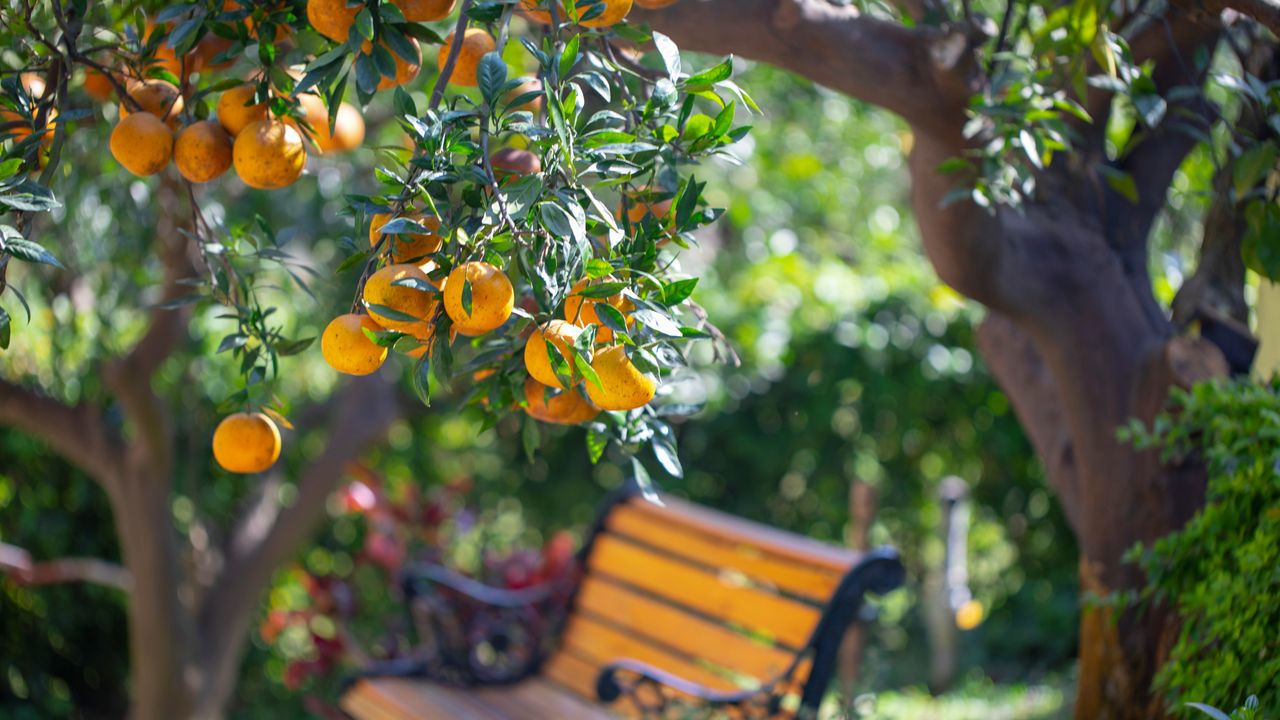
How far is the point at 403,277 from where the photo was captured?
3.76 feet

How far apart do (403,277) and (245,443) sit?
48 cm

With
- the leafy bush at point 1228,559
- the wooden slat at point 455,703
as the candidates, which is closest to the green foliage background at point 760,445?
the wooden slat at point 455,703

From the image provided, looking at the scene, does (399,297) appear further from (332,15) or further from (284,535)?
(284,535)

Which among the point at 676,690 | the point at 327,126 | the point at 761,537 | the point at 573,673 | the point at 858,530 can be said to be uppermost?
the point at 327,126

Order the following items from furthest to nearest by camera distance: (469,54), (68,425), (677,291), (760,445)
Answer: (760,445) → (68,425) → (469,54) → (677,291)

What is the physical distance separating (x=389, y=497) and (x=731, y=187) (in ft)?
6.52

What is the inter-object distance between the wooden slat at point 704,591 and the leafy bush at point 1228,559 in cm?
102

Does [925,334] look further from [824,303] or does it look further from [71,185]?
[71,185]

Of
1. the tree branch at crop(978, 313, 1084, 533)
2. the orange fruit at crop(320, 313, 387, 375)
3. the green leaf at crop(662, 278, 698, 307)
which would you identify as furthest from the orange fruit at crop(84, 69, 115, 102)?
the tree branch at crop(978, 313, 1084, 533)

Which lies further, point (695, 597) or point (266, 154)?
point (695, 597)

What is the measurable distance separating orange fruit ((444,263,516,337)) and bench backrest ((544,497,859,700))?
1.72 meters

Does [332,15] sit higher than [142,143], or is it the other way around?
[332,15]

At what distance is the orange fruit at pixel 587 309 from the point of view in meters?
1.21

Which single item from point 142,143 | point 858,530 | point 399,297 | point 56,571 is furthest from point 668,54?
point 56,571
